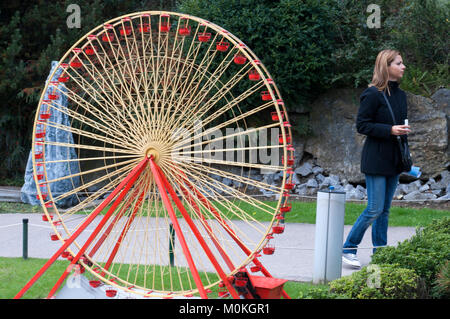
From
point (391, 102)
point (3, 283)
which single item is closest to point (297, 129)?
point (391, 102)

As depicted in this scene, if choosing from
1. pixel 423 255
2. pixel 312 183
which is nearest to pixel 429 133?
pixel 312 183

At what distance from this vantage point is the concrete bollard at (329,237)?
5.51 m

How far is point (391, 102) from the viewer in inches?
238

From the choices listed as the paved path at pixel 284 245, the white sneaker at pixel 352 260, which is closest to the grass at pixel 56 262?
the paved path at pixel 284 245

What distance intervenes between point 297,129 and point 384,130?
569 centimetres

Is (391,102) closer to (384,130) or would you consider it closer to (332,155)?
(384,130)

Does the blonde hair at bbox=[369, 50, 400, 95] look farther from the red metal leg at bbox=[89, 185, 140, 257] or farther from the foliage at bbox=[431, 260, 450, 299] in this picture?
the red metal leg at bbox=[89, 185, 140, 257]

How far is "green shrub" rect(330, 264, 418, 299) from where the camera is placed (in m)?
4.14

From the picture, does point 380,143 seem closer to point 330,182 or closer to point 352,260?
point 352,260

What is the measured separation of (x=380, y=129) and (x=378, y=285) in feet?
6.96

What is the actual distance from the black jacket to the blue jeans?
0.41ft

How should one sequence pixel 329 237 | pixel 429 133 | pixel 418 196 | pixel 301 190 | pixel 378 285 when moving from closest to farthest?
1. pixel 378 285
2. pixel 329 237
3. pixel 418 196
4. pixel 429 133
5. pixel 301 190

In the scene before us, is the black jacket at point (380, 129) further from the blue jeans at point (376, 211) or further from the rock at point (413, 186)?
the rock at point (413, 186)

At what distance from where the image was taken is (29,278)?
5.68 metres
